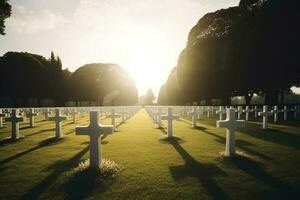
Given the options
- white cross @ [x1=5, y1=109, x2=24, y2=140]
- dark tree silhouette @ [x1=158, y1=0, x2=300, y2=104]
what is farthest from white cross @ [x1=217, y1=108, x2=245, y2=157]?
dark tree silhouette @ [x1=158, y1=0, x2=300, y2=104]

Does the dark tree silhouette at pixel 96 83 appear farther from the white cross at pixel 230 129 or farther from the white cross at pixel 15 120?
the white cross at pixel 230 129

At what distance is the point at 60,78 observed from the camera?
58656 mm

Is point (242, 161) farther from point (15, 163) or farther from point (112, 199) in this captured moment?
point (15, 163)

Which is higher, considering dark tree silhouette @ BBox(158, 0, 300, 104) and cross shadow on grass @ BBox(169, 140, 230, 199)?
dark tree silhouette @ BBox(158, 0, 300, 104)

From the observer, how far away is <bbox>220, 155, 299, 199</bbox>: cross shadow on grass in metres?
4.35

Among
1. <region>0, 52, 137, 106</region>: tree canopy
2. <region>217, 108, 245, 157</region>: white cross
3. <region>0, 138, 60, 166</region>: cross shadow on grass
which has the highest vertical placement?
<region>0, 52, 137, 106</region>: tree canopy

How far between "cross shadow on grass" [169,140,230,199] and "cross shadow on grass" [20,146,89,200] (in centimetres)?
242

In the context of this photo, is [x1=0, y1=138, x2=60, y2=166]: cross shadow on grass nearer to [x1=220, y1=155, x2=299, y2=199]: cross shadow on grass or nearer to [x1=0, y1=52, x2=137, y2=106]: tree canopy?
[x1=220, y1=155, x2=299, y2=199]: cross shadow on grass

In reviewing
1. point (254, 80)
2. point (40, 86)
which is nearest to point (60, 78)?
point (40, 86)

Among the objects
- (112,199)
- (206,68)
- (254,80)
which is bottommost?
(112,199)

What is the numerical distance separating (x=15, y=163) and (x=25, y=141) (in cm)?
377

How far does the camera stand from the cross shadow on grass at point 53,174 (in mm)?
4453

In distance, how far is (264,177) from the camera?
5.28 meters

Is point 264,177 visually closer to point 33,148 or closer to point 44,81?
point 33,148
